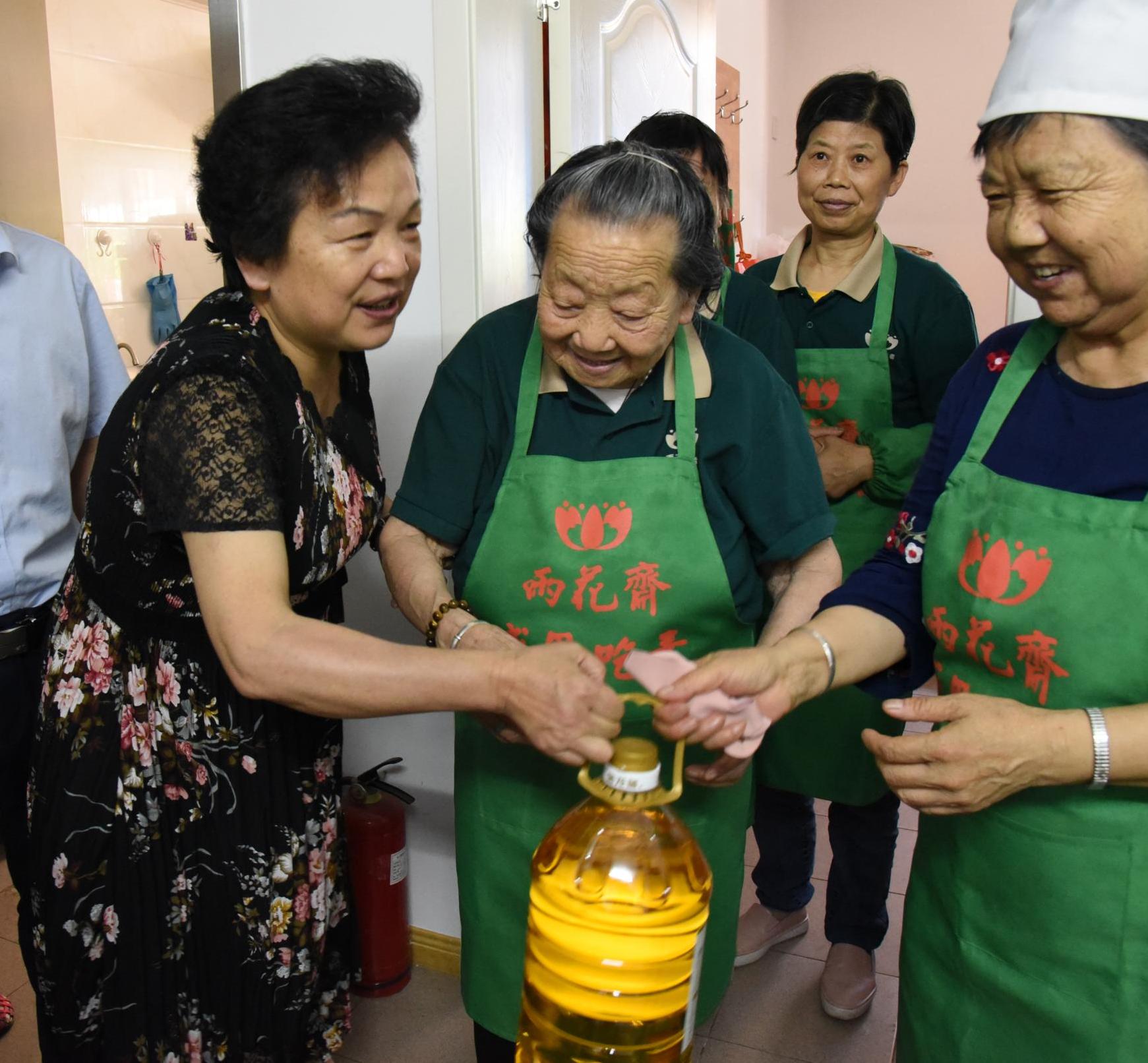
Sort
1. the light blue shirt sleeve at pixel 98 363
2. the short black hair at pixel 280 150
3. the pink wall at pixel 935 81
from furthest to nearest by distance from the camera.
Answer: the pink wall at pixel 935 81 < the light blue shirt sleeve at pixel 98 363 < the short black hair at pixel 280 150

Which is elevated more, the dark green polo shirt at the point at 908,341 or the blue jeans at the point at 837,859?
the dark green polo shirt at the point at 908,341

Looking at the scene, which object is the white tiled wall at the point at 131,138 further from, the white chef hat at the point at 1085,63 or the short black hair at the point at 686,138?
the white chef hat at the point at 1085,63

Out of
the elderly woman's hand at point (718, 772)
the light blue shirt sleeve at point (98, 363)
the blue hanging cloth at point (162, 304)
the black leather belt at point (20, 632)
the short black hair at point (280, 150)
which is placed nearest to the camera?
the short black hair at point (280, 150)

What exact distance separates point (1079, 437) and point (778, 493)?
1.24ft

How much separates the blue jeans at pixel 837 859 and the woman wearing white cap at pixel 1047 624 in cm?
103

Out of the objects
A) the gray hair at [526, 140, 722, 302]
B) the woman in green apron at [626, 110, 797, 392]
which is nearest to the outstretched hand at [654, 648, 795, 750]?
the gray hair at [526, 140, 722, 302]

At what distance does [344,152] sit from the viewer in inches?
46.9

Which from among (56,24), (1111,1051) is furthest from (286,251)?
(56,24)

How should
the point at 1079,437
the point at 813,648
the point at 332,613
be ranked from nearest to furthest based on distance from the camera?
the point at 1079,437
the point at 813,648
the point at 332,613

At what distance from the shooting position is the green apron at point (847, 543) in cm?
206

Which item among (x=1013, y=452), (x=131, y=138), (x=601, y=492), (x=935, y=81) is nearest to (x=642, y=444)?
(x=601, y=492)

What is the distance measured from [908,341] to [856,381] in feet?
0.41

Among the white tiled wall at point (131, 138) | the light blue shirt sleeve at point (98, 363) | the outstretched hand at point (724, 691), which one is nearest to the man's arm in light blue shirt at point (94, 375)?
the light blue shirt sleeve at point (98, 363)

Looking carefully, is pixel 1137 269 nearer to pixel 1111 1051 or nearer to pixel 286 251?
pixel 1111 1051
